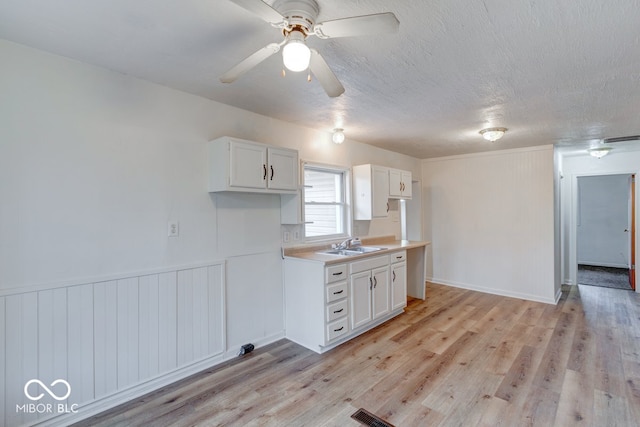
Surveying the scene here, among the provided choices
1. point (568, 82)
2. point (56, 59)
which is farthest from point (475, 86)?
point (56, 59)

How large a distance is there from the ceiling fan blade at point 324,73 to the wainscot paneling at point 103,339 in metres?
1.81

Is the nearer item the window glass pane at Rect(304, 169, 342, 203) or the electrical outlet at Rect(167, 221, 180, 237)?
the electrical outlet at Rect(167, 221, 180, 237)

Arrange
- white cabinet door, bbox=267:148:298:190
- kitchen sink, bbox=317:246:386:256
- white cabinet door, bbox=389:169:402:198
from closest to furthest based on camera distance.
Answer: white cabinet door, bbox=267:148:298:190 < kitchen sink, bbox=317:246:386:256 < white cabinet door, bbox=389:169:402:198

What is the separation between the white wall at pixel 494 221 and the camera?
445 cm

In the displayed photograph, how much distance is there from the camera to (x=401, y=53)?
1896mm

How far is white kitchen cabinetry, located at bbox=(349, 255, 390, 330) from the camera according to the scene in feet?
10.4

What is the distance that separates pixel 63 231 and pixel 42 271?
264 millimetres

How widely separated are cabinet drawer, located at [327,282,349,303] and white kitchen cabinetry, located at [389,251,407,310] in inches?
35.6

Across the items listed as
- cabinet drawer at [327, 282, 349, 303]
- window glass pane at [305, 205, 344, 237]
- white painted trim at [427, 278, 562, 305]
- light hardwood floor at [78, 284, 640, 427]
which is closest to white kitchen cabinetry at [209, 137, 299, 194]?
window glass pane at [305, 205, 344, 237]

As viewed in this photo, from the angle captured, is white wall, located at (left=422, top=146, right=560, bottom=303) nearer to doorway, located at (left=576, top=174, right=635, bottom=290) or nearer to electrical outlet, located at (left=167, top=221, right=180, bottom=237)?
doorway, located at (left=576, top=174, right=635, bottom=290)

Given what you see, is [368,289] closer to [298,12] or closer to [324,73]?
[324,73]

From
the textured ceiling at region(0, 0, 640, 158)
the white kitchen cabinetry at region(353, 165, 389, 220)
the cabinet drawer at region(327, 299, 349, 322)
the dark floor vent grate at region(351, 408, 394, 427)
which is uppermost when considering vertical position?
the textured ceiling at region(0, 0, 640, 158)

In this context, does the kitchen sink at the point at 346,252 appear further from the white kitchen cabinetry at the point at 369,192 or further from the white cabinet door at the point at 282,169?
the white cabinet door at the point at 282,169

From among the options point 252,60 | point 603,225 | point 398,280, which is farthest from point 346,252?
point 603,225
